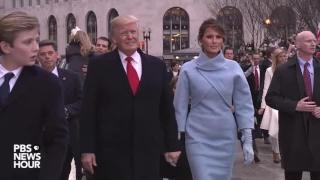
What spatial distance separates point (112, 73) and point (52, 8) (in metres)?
83.4

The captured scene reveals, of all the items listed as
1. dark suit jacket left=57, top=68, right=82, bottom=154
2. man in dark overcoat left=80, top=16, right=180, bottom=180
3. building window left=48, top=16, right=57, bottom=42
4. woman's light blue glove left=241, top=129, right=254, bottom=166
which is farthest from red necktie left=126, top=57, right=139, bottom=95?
building window left=48, top=16, right=57, bottom=42

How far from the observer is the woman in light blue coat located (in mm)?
6086

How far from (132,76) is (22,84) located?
1.67 metres

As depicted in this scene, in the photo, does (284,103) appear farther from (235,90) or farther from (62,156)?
(62,156)

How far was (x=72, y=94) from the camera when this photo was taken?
7160 mm

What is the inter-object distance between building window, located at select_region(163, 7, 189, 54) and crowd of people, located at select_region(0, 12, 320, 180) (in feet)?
225

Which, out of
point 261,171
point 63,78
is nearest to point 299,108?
point 63,78

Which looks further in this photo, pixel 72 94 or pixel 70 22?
pixel 70 22

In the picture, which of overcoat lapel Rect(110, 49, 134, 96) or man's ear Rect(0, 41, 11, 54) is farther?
overcoat lapel Rect(110, 49, 134, 96)

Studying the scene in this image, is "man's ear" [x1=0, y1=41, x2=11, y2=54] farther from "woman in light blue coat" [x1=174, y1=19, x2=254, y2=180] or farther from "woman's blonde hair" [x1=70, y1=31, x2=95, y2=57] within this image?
"woman's blonde hair" [x1=70, y1=31, x2=95, y2=57]

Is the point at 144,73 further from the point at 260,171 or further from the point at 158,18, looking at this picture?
the point at 158,18

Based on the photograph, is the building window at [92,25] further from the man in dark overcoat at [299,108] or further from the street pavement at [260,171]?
the man in dark overcoat at [299,108]

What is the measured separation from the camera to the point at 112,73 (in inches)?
209

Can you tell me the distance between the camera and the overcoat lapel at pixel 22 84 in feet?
12.2
